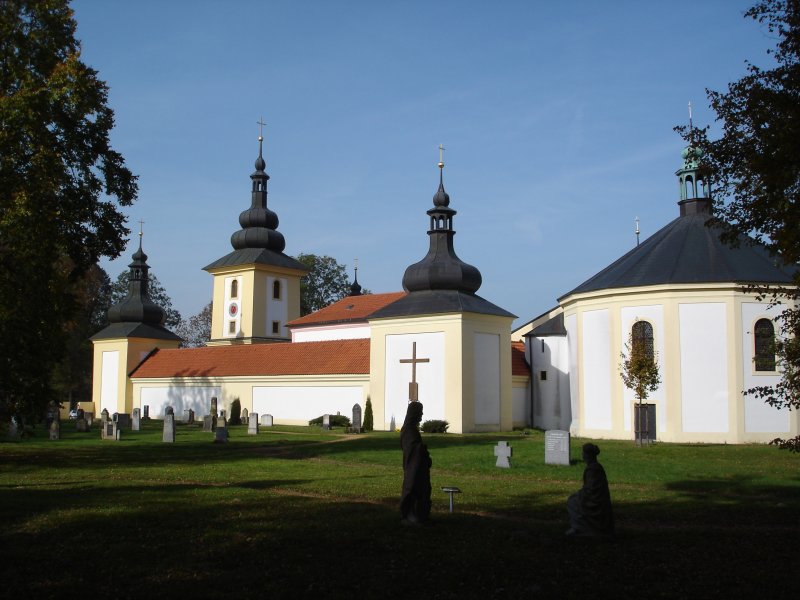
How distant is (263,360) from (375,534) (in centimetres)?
3566

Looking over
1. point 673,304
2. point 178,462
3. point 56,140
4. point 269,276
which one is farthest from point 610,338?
point 269,276

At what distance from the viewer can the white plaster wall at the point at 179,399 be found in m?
47.3

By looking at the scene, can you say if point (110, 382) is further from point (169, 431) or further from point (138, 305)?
point (169, 431)

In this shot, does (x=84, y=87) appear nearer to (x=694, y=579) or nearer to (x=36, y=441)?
(x=36, y=441)

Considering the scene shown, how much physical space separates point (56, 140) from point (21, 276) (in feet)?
14.6

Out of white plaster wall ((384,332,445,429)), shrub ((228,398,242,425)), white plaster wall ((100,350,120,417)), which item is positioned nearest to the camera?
white plaster wall ((384,332,445,429))

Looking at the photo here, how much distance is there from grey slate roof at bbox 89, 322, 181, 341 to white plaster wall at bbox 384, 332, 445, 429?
2517cm

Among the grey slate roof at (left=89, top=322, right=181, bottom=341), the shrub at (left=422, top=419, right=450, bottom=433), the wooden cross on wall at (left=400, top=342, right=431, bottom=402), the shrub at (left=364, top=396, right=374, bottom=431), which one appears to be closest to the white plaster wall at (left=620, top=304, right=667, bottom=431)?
the shrub at (left=422, top=419, right=450, bottom=433)

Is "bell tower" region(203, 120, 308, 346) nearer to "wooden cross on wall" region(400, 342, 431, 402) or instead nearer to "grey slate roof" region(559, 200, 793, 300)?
"wooden cross on wall" region(400, 342, 431, 402)

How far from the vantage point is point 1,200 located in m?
17.9

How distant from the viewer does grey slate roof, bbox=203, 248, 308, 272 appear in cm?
5678

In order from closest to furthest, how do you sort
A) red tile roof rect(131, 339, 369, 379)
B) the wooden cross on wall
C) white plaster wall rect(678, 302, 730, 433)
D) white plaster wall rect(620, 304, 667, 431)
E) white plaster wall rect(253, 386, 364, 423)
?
white plaster wall rect(678, 302, 730, 433), white plaster wall rect(620, 304, 667, 431), the wooden cross on wall, white plaster wall rect(253, 386, 364, 423), red tile roof rect(131, 339, 369, 379)

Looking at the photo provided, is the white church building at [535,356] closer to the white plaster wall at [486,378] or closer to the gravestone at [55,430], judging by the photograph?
the white plaster wall at [486,378]

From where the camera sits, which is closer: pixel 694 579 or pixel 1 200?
pixel 694 579
